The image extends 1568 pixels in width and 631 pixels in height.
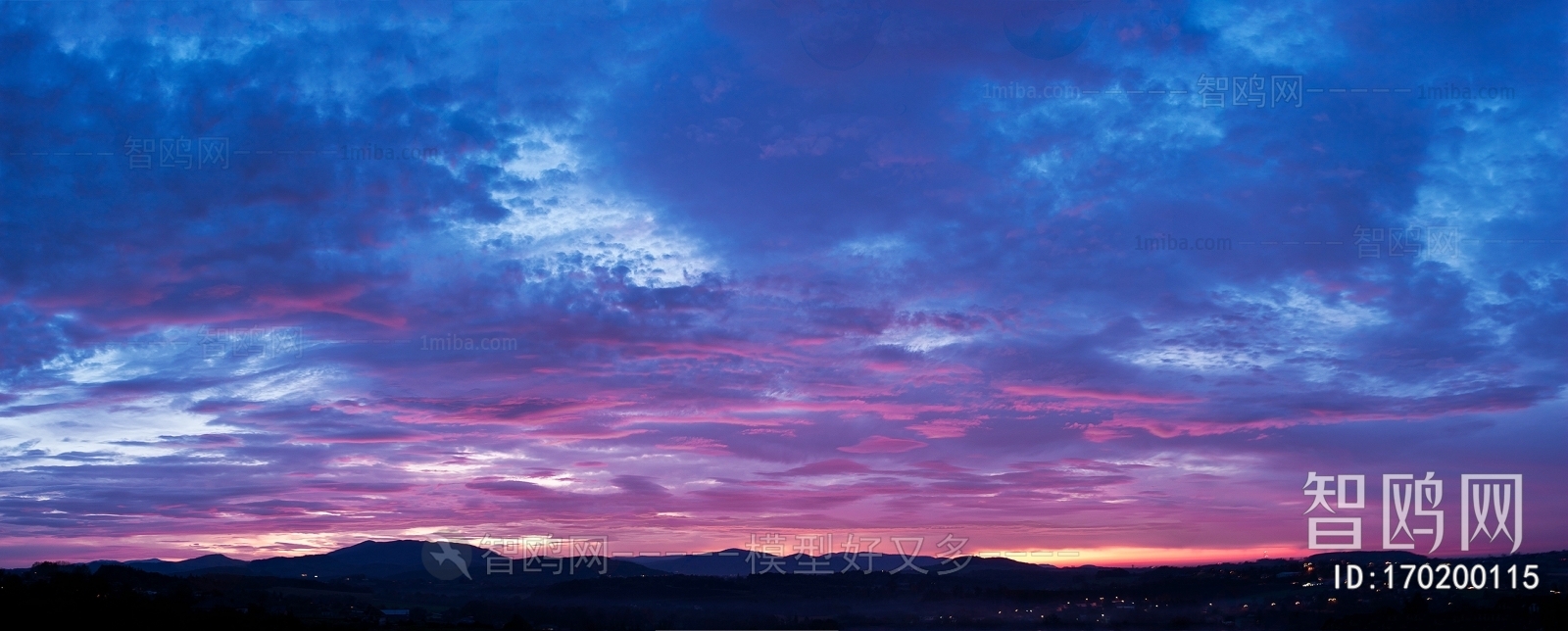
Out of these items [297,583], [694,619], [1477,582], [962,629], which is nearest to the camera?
[1477,582]

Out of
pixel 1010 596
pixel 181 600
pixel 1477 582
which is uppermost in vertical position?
pixel 1477 582

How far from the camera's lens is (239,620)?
76938mm

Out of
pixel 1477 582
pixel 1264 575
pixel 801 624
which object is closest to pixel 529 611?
pixel 801 624

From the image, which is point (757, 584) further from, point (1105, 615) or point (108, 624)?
point (108, 624)

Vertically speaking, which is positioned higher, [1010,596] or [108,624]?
[108,624]

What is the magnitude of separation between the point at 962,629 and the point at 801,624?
24623 millimetres

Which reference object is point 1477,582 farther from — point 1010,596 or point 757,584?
point 757,584

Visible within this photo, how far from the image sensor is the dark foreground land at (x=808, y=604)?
8362 centimetres

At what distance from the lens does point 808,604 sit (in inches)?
6703

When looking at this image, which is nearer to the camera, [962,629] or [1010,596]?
[962,629]

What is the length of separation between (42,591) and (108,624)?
26635mm

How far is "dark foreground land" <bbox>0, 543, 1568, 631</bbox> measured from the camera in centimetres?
8362

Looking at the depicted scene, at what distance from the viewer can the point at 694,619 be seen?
13375 cm

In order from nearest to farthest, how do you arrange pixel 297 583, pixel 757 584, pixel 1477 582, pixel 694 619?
pixel 1477 582 < pixel 694 619 < pixel 297 583 < pixel 757 584
